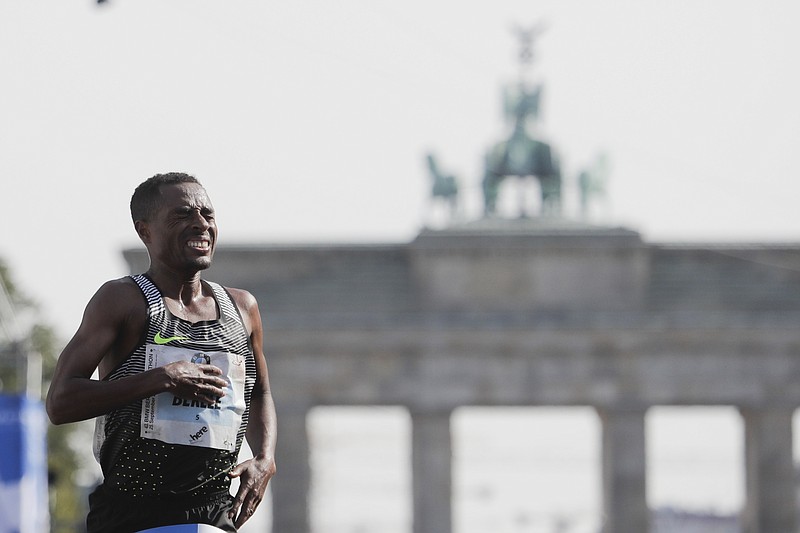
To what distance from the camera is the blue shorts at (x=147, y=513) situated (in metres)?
5.33

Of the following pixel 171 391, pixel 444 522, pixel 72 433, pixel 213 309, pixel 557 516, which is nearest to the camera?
pixel 171 391

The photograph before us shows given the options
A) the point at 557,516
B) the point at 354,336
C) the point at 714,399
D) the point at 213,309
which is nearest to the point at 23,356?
the point at 213,309

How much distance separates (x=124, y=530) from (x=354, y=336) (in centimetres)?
4394

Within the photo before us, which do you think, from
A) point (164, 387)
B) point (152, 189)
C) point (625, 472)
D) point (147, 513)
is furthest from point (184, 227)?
point (625, 472)

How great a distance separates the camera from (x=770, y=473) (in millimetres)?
48500

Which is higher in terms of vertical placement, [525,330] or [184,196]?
[184,196]

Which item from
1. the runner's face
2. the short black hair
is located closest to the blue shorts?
the runner's face

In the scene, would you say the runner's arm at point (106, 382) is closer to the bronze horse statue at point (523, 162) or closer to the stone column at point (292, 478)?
the stone column at point (292, 478)

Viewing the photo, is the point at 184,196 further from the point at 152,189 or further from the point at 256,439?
the point at 256,439

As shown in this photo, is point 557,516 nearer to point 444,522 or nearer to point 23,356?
point 444,522

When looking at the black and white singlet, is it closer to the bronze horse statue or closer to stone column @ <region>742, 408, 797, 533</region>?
stone column @ <region>742, 408, 797, 533</region>

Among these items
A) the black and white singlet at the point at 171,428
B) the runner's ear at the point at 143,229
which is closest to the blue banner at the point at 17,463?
the runner's ear at the point at 143,229

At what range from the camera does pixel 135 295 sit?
542 centimetres

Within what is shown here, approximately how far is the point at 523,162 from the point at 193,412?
45255 millimetres
